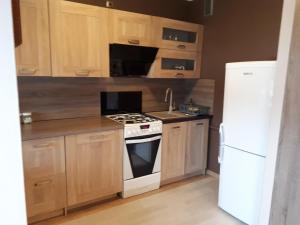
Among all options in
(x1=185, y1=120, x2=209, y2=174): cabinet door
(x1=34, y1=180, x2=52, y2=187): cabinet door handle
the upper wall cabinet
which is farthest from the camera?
(x1=185, y1=120, x2=209, y2=174): cabinet door

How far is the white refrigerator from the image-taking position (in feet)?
6.86

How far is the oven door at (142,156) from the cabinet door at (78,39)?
0.89 meters

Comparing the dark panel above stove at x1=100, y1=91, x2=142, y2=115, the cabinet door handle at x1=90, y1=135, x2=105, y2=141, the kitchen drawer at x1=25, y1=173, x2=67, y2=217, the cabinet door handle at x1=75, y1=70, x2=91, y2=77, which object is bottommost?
the kitchen drawer at x1=25, y1=173, x2=67, y2=217

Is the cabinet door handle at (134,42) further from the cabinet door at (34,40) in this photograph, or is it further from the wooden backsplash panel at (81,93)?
the cabinet door at (34,40)

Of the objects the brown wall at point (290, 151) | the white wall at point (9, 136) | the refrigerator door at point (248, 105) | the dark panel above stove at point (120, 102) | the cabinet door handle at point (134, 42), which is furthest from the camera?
the dark panel above stove at point (120, 102)

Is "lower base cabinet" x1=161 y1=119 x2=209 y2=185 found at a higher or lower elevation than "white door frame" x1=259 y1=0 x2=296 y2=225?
lower

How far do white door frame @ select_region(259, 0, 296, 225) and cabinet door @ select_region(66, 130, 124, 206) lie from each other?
147cm

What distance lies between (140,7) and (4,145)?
2865mm

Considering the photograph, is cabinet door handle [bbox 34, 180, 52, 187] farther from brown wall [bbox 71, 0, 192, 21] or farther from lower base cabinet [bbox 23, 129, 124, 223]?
brown wall [bbox 71, 0, 192, 21]

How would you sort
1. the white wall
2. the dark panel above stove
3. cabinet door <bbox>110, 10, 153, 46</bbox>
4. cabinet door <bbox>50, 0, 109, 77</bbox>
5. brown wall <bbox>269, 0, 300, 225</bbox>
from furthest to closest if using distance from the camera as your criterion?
1. the dark panel above stove
2. cabinet door <bbox>110, 10, 153, 46</bbox>
3. cabinet door <bbox>50, 0, 109, 77</bbox>
4. brown wall <bbox>269, 0, 300, 225</bbox>
5. the white wall

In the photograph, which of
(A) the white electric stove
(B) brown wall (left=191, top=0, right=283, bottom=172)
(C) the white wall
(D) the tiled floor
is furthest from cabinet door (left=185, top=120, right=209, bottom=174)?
(C) the white wall

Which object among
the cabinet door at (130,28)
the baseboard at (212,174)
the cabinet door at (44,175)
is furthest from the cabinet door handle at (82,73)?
the baseboard at (212,174)

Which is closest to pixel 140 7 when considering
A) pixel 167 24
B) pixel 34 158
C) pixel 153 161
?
pixel 167 24

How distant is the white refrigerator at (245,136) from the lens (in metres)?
2.09
